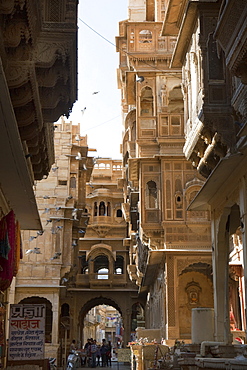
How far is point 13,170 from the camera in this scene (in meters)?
9.96

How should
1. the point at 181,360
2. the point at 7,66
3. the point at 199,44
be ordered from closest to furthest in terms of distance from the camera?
the point at 7,66, the point at 181,360, the point at 199,44

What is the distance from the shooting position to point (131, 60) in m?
22.4

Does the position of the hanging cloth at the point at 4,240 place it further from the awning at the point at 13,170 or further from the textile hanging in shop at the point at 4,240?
the awning at the point at 13,170

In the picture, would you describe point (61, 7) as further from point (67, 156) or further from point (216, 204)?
point (67, 156)

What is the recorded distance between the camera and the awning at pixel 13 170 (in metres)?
7.52

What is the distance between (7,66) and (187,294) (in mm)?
16140

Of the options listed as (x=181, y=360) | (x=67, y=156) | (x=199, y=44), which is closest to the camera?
(x=181, y=360)

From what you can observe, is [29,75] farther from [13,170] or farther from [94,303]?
[94,303]

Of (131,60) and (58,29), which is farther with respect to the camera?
(131,60)

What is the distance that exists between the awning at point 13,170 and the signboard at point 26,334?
2.31 metres

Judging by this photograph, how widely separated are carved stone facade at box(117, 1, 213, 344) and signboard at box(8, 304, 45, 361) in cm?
986

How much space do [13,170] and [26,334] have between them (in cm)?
315

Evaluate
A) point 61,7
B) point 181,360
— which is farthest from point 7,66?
point 181,360

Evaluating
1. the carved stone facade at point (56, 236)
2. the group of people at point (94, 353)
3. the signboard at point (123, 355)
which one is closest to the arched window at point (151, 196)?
the signboard at point (123, 355)
